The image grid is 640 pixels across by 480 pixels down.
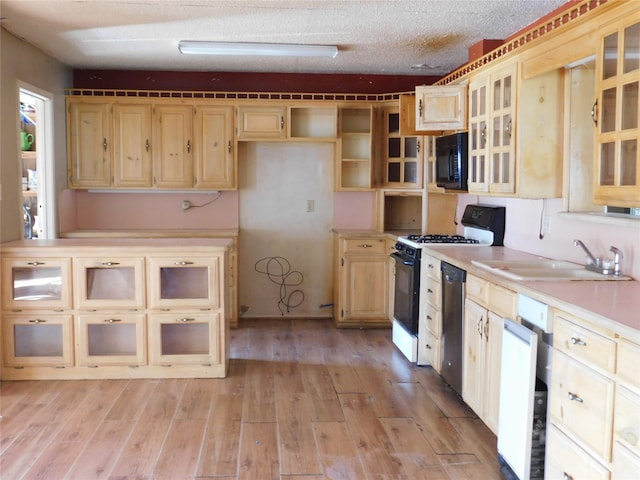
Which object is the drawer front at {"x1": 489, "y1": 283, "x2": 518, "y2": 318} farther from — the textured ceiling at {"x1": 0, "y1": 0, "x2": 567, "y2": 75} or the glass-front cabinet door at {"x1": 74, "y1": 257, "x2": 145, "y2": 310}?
the glass-front cabinet door at {"x1": 74, "y1": 257, "x2": 145, "y2": 310}

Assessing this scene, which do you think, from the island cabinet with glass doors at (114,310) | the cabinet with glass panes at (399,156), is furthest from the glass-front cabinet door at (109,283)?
the cabinet with glass panes at (399,156)

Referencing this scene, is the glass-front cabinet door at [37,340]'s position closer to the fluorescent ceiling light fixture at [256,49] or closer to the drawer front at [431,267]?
the fluorescent ceiling light fixture at [256,49]

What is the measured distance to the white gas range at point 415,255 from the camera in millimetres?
4441

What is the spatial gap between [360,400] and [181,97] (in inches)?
136

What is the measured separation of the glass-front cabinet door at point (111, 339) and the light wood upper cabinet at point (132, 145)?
1916 mm

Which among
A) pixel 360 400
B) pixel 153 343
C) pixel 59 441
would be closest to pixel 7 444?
pixel 59 441

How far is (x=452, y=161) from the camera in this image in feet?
15.0

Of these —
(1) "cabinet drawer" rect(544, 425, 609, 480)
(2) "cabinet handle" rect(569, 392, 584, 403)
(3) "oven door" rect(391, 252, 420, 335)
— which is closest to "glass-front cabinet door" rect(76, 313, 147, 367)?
(3) "oven door" rect(391, 252, 420, 335)

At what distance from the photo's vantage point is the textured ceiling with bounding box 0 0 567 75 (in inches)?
147

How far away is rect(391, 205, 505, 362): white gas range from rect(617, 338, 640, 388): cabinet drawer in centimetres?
246

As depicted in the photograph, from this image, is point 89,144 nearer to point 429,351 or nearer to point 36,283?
point 36,283

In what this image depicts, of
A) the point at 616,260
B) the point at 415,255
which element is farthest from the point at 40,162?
the point at 616,260

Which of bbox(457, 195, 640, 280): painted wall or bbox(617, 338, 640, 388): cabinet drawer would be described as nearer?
bbox(617, 338, 640, 388): cabinet drawer

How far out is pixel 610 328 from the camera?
2014 mm
